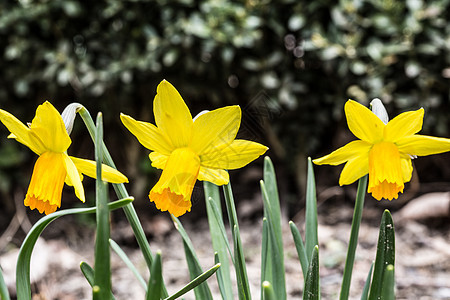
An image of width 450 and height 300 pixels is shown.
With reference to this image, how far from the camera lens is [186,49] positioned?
2430mm

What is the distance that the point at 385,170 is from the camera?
712 millimetres

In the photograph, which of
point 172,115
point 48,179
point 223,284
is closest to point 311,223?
point 223,284

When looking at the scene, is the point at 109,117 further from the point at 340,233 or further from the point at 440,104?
the point at 440,104

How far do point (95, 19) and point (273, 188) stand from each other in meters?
1.94

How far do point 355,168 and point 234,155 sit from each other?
0.73 ft

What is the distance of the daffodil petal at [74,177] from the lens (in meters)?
0.67

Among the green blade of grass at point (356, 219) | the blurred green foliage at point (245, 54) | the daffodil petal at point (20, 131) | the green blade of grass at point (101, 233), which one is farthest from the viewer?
the blurred green foliage at point (245, 54)

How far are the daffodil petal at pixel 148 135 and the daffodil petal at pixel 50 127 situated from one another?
0.29 feet

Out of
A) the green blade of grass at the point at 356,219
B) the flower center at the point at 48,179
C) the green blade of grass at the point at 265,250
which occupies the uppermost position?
the flower center at the point at 48,179

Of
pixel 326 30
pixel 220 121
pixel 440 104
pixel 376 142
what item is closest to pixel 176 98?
pixel 220 121

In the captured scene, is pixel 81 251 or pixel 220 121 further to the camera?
pixel 81 251

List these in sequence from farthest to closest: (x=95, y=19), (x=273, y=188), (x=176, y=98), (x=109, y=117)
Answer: (x=109, y=117)
(x=95, y=19)
(x=273, y=188)
(x=176, y=98)

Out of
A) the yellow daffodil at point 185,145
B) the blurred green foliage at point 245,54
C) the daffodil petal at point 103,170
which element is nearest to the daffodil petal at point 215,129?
the yellow daffodil at point 185,145

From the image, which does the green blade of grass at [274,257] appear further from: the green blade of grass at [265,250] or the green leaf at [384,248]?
the green leaf at [384,248]
